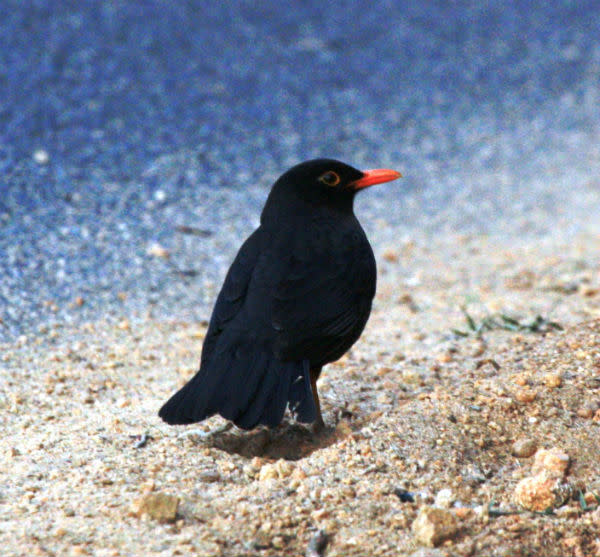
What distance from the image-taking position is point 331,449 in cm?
373

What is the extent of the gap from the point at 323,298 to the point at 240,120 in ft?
15.3

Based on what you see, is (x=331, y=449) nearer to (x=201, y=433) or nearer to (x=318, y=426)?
(x=318, y=426)

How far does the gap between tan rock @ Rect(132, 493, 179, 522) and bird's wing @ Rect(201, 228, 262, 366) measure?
88 centimetres

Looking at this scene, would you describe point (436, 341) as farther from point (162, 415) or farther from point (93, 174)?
point (93, 174)

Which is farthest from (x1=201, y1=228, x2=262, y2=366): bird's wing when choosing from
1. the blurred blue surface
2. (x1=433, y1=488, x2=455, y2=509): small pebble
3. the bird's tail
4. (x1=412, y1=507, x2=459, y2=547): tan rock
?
the blurred blue surface

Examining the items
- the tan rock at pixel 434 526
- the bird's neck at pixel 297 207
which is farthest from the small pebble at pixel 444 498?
the bird's neck at pixel 297 207

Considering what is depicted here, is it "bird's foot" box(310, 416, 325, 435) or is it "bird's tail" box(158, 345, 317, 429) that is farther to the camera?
"bird's foot" box(310, 416, 325, 435)

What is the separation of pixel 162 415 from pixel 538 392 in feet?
4.97

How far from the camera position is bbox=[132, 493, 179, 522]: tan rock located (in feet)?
10.5

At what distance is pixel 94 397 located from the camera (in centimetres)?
476

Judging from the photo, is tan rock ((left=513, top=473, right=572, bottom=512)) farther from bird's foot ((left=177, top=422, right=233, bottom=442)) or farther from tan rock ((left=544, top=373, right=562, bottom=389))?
bird's foot ((left=177, top=422, right=233, bottom=442))

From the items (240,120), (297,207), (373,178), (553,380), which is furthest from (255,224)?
(553,380)

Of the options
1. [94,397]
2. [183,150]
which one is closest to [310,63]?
[183,150]

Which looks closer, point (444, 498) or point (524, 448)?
point (444, 498)
